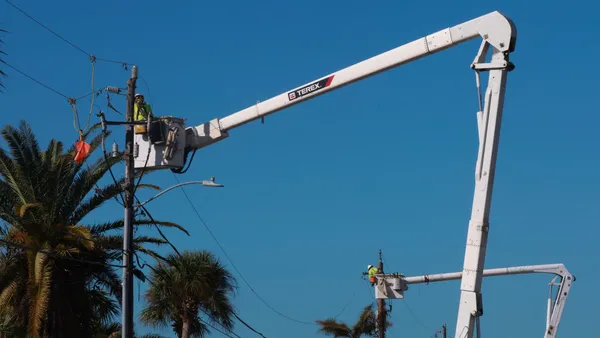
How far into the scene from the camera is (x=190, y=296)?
→ 128 ft

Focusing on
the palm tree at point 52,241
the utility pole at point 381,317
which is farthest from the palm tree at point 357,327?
the palm tree at point 52,241

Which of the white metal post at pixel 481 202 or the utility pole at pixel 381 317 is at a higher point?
the utility pole at pixel 381 317

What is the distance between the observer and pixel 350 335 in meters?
49.1

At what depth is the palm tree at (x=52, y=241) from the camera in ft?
96.3

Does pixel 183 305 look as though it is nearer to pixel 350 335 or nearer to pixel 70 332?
pixel 70 332

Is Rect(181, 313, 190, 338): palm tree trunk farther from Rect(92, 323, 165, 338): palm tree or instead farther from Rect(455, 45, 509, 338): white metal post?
Rect(455, 45, 509, 338): white metal post

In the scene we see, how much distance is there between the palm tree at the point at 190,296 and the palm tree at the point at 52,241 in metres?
6.69

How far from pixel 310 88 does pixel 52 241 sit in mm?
9960

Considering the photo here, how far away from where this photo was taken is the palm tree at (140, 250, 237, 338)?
127 ft

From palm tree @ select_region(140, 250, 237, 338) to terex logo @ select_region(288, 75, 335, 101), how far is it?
15182 millimetres

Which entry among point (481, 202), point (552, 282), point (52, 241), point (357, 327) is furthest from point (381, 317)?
point (481, 202)

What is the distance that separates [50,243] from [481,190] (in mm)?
14299

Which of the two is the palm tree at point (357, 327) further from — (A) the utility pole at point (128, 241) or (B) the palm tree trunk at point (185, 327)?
(A) the utility pole at point (128, 241)

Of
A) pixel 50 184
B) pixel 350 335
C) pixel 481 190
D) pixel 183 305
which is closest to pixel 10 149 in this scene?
pixel 50 184
